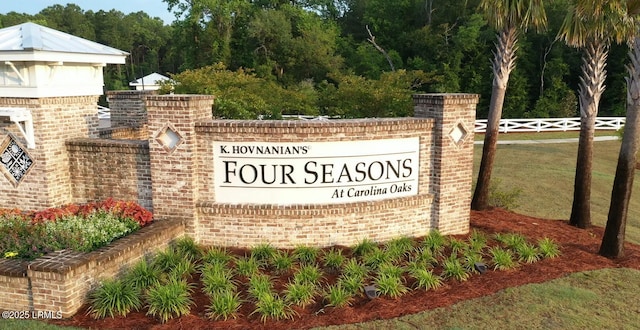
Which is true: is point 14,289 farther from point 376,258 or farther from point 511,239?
point 511,239

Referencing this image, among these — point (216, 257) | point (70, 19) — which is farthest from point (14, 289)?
point (70, 19)

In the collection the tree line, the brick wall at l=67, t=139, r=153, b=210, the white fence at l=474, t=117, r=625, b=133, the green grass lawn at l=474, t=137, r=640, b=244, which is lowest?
the green grass lawn at l=474, t=137, r=640, b=244

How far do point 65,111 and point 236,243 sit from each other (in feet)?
13.1

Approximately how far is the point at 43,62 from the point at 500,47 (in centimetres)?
1000

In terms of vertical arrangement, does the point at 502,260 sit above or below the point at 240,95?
below

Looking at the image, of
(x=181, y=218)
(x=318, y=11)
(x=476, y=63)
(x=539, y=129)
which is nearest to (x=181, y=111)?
(x=181, y=218)

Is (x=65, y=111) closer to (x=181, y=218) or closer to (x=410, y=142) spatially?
(x=181, y=218)

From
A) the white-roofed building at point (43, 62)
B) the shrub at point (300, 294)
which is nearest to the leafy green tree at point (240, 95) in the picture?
the white-roofed building at point (43, 62)

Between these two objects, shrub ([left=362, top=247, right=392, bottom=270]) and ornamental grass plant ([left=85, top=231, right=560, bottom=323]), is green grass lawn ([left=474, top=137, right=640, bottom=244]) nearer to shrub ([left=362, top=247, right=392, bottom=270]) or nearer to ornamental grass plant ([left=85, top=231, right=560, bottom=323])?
ornamental grass plant ([left=85, top=231, right=560, bottom=323])

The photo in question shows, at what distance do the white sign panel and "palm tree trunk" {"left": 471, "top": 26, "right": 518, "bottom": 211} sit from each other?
425 cm

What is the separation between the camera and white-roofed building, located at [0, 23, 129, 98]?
331 inches

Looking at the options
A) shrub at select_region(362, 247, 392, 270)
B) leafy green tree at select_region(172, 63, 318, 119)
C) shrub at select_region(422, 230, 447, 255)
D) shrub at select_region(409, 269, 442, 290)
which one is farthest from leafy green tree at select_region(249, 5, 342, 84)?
shrub at select_region(409, 269, 442, 290)

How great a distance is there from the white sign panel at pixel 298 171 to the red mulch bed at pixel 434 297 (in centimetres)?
221

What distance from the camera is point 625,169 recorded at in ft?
29.5
